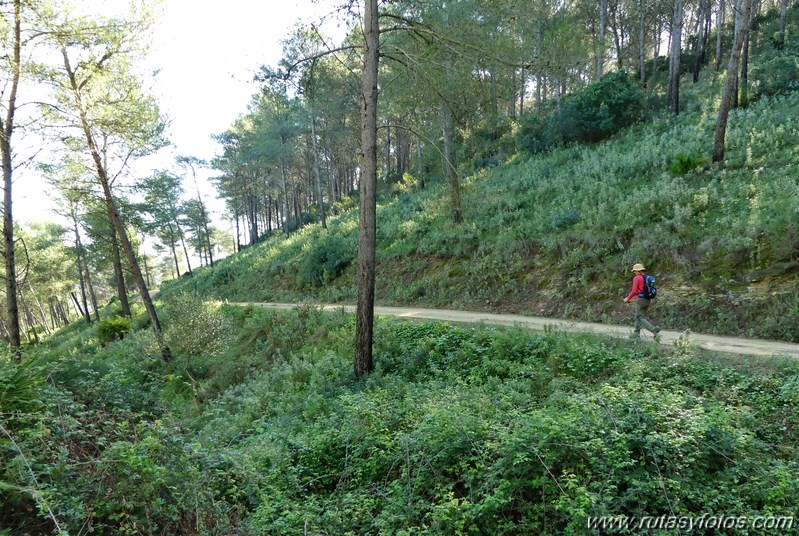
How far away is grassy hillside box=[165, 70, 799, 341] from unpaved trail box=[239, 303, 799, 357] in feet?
1.71

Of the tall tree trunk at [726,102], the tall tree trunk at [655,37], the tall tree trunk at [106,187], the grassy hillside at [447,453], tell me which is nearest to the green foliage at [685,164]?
the tall tree trunk at [726,102]

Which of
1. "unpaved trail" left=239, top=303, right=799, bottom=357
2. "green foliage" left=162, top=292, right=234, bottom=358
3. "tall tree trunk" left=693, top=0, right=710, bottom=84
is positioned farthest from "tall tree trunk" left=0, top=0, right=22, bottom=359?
"tall tree trunk" left=693, top=0, right=710, bottom=84

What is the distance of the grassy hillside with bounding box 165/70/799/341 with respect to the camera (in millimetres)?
9703

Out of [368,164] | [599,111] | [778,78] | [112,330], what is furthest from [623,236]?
[112,330]

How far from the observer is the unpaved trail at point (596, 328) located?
757cm

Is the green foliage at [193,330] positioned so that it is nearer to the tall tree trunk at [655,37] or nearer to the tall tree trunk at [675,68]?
the tall tree trunk at [675,68]

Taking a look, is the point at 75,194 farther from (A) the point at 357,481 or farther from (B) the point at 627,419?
(B) the point at 627,419

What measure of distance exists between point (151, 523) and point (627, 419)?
4957mm

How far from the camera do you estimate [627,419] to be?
4.78 m

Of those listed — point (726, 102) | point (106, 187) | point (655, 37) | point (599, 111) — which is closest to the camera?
point (726, 102)

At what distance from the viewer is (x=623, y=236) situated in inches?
510

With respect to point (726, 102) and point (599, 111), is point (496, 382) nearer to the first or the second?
point (726, 102)

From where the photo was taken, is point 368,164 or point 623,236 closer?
point 368,164

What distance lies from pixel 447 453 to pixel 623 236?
35.2 feet
